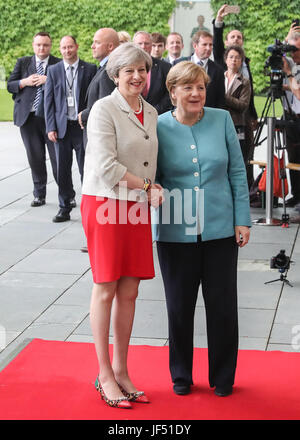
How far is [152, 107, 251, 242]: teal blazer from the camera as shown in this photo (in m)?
4.18

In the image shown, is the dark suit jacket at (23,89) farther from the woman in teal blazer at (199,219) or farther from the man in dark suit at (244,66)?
the woman in teal blazer at (199,219)

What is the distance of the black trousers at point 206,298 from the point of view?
4.27 metres

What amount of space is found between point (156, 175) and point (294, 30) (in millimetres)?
5690

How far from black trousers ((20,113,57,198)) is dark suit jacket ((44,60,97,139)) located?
0.92 m

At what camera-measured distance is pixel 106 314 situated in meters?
4.23

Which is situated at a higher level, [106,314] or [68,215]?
[106,314]

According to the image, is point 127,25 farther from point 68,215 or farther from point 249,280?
point 249,280

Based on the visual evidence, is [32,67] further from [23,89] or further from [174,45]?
[174,45]

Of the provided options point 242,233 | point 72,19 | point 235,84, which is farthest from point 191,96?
point 72,19

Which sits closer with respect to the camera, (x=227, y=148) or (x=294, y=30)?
(x=227, y=148)

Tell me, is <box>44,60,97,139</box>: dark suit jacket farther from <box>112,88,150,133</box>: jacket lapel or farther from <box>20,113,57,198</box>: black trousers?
<box>112,88,150,133</box>: jacket lapel

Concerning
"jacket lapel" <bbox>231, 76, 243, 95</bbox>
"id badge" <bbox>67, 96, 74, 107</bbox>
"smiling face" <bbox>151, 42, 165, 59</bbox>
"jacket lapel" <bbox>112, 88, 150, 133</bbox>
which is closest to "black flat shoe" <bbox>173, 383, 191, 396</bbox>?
"jacket lapel" <bbox>112, 88, 150, 133</bbox>

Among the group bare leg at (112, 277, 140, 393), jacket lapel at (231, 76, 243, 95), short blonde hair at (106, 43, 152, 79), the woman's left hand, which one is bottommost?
bare leg at (112, 277, 140, 393)
